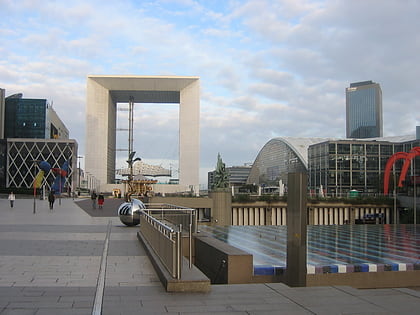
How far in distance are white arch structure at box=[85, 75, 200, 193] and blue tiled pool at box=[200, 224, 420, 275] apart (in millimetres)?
89469

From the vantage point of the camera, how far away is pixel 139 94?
112 m

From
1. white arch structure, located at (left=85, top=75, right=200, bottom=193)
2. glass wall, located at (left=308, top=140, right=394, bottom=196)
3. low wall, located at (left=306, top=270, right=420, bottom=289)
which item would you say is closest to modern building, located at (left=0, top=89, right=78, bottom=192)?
white arch structure, located at (left=85, top=75, right=200, bottom=193)

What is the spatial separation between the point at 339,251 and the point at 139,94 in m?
102

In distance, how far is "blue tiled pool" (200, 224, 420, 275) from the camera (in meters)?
10.6

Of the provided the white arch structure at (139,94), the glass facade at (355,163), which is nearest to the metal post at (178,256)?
the glass facade at (355,163)

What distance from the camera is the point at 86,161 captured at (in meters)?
107

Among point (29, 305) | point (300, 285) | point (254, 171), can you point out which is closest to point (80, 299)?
point (29, 305)

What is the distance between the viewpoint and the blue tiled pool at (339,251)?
10.6 m

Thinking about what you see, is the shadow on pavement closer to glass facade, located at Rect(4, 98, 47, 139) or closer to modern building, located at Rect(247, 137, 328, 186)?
modern building, located at Rect(247, 137, 328, 186)

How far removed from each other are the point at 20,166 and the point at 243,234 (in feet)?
329

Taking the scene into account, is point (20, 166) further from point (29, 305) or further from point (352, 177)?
point (29, 305)

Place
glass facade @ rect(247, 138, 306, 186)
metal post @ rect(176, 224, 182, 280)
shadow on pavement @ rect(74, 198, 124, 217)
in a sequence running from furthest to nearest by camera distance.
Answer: glass facade @ rect(247, 138, 306, 186) → shadow on pavement @ rect(74, 198, 124, 217) → metal post @ rect(176, 224, 182, 280)

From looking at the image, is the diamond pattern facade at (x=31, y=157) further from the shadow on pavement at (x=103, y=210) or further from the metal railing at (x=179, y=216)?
the metal railing at (x=179, y=216)

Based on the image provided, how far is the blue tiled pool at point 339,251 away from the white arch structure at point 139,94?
3522 inches
